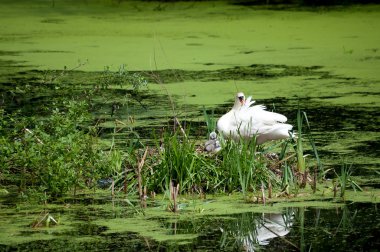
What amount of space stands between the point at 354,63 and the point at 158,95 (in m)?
1.54

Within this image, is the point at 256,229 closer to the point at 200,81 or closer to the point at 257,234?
the point at 257,234

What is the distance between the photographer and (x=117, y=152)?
12.2 ft

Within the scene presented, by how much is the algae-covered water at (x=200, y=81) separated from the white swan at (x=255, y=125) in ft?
0.80

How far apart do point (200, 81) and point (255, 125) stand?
199cm

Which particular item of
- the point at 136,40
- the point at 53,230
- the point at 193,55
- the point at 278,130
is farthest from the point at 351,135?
the point at 136,40

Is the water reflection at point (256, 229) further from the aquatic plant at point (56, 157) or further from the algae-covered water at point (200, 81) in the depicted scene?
the aquatic plant at point (56, 157)

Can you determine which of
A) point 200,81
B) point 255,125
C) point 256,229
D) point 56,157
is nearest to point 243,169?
point 255,125

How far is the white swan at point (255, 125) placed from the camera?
12.5 feet

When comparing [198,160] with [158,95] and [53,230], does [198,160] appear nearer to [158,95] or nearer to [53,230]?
[53,230]

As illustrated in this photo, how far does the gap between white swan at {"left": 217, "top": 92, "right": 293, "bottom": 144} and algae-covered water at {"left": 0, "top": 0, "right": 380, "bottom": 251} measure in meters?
0.24

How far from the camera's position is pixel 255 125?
382 centimetres

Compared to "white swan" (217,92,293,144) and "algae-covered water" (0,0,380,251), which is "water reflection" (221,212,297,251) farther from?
"white swan" (217,92,293,144)

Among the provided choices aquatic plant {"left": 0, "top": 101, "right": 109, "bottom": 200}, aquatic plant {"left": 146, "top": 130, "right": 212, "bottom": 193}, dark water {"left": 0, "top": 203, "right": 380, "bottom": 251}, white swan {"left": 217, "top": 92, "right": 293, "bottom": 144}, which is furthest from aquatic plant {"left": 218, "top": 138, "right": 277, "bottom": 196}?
aquatic plant {"left": 0, "top": 101, "right": 109, "bottom": 200}

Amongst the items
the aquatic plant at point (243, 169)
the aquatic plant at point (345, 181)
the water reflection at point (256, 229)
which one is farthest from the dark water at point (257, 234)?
the aquatic plant at point (243, 169)
